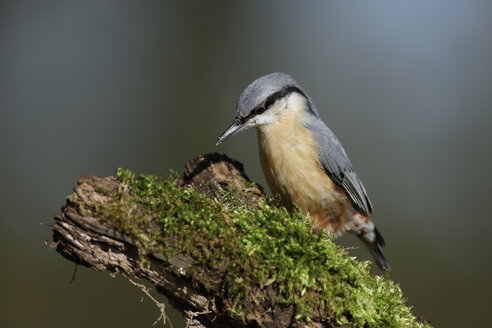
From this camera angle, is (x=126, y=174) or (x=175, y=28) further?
(x=175, y=28)

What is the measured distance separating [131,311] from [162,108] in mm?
4129

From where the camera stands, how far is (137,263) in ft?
5.67

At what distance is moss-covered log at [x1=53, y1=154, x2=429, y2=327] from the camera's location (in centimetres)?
165

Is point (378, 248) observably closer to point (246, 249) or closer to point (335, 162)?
point (335, 162)

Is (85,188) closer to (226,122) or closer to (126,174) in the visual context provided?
(126,174)

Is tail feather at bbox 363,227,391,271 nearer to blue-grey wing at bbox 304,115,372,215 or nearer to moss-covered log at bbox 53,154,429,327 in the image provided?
blue-grey wing at bbox 304,115,372,215

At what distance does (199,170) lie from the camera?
271 centimetres

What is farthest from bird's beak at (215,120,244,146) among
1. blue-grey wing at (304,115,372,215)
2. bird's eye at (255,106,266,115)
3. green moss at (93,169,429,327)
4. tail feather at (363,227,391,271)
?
tail feather at (363,227,391,271)

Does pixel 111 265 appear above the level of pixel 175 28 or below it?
below

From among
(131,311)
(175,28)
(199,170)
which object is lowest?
(131,311)

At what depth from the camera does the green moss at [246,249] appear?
167 cm

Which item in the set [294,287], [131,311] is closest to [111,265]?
[294,287]

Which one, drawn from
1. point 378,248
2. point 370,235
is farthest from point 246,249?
point 378,248

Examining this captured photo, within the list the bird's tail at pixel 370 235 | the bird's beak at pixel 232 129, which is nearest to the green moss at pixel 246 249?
the bird's beak at pixel 232 129
